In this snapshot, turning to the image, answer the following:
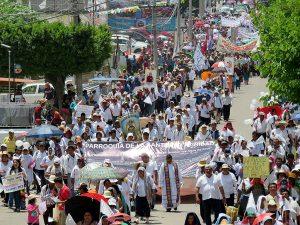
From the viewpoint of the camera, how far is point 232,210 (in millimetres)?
23703

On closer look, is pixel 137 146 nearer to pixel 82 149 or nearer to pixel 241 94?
pixel 82 149

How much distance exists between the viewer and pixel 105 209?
825 inches

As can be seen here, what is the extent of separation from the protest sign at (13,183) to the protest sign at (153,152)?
70.2 inches

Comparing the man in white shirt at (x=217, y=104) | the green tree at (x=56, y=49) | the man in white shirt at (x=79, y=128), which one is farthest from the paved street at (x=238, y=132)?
the man in white shirt at (x=79, y=128)

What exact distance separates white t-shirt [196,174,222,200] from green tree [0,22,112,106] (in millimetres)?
23374

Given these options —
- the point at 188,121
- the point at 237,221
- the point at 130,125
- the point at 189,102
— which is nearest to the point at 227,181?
the point at 237,221

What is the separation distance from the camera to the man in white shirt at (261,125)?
36312 mm

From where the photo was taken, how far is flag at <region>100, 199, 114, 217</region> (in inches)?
817

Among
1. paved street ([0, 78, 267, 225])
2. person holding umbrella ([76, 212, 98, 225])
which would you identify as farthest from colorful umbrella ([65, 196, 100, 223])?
paved street ([0, 78, 267, 225])

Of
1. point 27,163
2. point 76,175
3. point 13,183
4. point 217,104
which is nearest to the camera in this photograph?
point 76,175

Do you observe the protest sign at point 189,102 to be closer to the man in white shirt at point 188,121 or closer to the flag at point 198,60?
the man in white shirt at point 188,121

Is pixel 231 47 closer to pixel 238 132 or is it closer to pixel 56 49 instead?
pixel 56 49

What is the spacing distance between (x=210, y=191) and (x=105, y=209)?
5.88m

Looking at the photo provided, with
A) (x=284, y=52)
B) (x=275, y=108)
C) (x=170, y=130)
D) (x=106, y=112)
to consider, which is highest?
(x=284, y=52)
